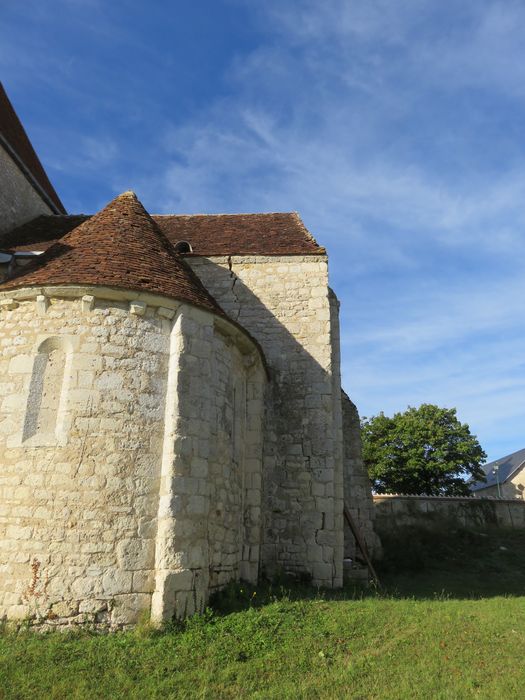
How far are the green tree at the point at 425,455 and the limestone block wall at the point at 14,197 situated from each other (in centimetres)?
2190

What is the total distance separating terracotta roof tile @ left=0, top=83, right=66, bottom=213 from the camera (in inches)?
533

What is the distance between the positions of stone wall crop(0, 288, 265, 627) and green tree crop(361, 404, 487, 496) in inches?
903

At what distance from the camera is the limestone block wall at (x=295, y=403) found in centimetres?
968

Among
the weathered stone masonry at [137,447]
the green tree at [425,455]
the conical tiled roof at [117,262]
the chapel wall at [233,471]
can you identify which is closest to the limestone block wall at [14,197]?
the weathered stone masonry at [137,447]

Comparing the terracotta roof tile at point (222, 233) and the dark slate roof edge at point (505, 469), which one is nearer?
the terracotta roof tile at point (222, 233)

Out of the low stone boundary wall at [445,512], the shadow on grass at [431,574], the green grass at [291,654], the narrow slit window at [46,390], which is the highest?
the narrow slit window at [46,390]

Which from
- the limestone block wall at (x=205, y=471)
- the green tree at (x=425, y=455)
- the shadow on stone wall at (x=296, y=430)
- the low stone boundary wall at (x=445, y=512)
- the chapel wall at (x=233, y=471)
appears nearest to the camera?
the limestone block wall at (x=205, y=471)

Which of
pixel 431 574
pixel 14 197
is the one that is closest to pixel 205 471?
pixel 431 574

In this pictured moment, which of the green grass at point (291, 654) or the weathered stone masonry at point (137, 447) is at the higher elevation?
the weathered stone masonry at point (137, 447)

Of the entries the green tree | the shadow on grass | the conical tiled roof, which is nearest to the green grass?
the shadow on grass

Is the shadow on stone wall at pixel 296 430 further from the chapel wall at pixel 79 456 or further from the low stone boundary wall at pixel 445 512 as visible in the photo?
the low stone boundary wall at pixel 445 512

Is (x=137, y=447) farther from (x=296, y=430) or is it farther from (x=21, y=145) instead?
(x=21, y=145)

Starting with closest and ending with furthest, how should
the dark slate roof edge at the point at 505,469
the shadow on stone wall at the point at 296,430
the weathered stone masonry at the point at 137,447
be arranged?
the weathered stone masonry at the point at 137,447
the shadow on stone wall at the point at 296,430
the dark slate roof edge at the point at 505,469

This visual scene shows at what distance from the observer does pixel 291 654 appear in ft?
18.2
